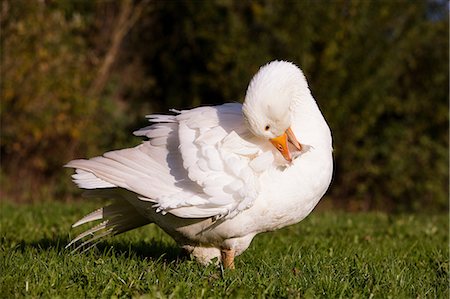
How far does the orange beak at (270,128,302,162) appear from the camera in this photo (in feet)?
15.3

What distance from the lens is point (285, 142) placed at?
470cm

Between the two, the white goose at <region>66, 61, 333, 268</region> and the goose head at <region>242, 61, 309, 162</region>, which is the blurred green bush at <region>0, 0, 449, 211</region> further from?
the goose head at <region>242, 61, 309, 162</region>

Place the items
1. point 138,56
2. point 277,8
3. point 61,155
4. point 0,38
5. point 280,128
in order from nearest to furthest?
1. point 280,128
2. point 0,38
3. point 277,8
4. point 61,155
5. point 138,56

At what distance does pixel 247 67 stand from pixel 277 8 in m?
0.97

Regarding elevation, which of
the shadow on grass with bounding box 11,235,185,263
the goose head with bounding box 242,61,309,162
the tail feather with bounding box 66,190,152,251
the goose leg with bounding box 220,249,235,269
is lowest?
the shadow on grass with bounding box 11,235,185,263

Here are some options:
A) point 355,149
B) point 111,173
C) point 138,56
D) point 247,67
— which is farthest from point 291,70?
point 138,56

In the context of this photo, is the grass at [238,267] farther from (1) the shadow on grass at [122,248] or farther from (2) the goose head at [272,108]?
(2) the goose head at [272,108]

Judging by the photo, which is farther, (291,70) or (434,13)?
(434,13)

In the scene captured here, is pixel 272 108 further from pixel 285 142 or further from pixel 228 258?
pixel 228 258

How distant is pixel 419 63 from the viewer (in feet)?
41.2

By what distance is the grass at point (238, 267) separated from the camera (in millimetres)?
4027

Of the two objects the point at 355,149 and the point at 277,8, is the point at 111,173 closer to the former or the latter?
the point at 277,8

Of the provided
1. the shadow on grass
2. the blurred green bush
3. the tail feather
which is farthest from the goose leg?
the blurred green bush


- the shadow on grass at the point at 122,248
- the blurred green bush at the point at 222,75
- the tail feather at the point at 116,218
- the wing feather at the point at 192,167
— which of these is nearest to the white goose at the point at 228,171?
the wing feather at the point at 192,167
